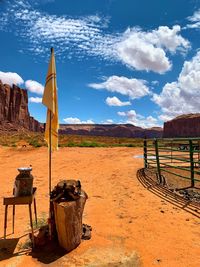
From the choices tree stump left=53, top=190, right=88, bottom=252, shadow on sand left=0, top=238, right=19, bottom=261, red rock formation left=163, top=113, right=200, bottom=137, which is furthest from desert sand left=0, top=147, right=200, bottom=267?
red rock formation left=163, top=113, right=200, bottom=137

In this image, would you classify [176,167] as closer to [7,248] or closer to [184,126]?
[7,248]

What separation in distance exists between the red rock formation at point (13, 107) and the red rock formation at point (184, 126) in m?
86.5

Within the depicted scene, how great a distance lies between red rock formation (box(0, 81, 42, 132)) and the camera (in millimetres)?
120125

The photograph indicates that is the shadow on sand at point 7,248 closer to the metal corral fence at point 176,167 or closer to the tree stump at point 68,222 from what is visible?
the tree stump at point 68,222

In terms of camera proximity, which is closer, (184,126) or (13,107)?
(13,107)

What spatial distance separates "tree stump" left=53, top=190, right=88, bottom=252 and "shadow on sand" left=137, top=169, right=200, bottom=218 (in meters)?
3.04

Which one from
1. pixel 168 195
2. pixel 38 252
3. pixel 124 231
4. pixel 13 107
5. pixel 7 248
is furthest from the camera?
pixel 13 107

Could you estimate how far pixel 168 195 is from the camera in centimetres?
841

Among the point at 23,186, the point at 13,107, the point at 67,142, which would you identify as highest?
the point at 13,107

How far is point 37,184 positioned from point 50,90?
650 centimetres

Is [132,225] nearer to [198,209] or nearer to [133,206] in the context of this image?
[133,206]

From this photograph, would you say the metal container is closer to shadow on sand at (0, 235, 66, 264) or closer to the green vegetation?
shadow on sand at (0, 235, 66, 264)

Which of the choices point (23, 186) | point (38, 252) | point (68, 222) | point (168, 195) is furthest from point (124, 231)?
point (168, 195)

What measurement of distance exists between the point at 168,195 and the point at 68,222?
4439mm
